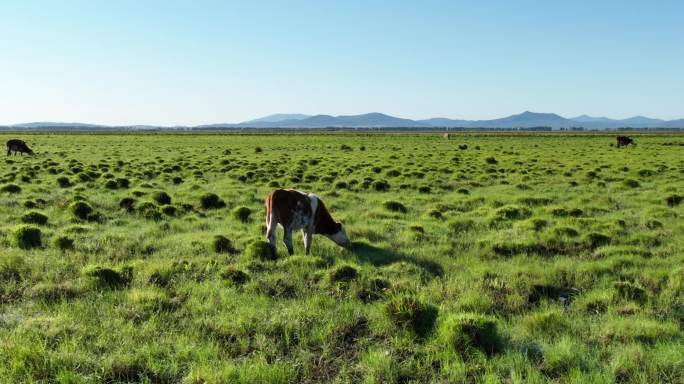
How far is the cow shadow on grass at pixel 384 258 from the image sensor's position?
9.13 m

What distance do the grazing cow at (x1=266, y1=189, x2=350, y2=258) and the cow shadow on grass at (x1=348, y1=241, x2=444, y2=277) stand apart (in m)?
0.39

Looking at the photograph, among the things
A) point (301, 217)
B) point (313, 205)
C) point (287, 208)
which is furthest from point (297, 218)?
point (313, 205)

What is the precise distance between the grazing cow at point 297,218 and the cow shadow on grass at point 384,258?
0.39 meters

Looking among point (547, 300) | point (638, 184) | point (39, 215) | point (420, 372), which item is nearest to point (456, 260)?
point (547, 300)

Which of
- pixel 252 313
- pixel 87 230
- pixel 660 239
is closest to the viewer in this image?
pixel 252 313

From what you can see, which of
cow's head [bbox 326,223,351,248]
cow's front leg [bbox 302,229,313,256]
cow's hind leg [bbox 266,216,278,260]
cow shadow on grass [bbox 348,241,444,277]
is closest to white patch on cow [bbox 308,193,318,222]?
cow's front leg [bbox 302,229,313,256]

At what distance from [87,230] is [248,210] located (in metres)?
4.32

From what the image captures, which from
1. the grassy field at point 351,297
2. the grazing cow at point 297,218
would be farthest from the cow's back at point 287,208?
the grassy field at point 351,297

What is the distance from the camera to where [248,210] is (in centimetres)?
1433

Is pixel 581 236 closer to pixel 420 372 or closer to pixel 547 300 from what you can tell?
pixel 547 300

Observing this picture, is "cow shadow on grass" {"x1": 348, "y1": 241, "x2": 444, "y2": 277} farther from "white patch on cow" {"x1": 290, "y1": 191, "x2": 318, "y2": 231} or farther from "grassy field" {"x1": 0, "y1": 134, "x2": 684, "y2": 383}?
"white patch on cow" {"x1": 290, "y1": 191, "x2": 318, "y2": 231}

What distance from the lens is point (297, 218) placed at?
1026 cm

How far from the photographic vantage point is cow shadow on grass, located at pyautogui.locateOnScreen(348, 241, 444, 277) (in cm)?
913

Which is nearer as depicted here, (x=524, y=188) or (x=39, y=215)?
(x=39, y=215)
